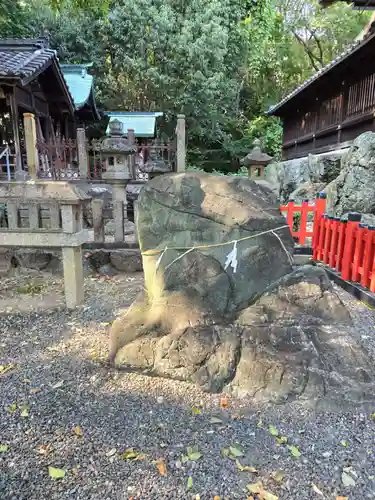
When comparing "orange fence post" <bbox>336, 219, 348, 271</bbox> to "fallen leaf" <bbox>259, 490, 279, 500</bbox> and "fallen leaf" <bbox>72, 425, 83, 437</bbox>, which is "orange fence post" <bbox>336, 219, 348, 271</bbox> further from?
"fallen leaf" <bbox>72, 425, 83, 437</bbox>

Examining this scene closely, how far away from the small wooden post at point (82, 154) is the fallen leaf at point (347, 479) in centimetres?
883

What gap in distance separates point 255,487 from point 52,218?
3.33 m

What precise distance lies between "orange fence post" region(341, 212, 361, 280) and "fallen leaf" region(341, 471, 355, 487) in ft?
11.0

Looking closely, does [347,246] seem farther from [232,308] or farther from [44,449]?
[44,449]

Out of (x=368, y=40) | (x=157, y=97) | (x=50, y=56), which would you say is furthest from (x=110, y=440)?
(x=157, y=97)

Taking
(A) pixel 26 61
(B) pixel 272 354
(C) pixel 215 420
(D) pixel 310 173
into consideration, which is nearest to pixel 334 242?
(B) pixel 272 354

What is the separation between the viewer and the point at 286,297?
3.13 meters

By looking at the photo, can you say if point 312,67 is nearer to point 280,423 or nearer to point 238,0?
point 238,0

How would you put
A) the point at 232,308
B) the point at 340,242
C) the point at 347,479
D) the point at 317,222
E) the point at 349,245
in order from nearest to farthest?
1. the point at 347,479
2. the point at 232,308
3. the point at 349,245
4. the point at 340,242
5. the point at 317,222

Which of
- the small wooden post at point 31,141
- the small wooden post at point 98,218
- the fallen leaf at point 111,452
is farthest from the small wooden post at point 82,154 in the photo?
the fallen leaf at point 111,452

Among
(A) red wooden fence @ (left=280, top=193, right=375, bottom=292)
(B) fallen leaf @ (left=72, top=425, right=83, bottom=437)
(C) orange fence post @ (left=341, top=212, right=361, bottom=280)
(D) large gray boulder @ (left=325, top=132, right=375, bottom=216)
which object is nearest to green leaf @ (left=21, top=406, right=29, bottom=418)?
(B) fallen leaf @ (left=72, top=425, right=83, bottom=437)

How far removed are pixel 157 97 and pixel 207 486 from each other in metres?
17.2

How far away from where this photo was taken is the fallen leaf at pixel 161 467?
1.98 meters

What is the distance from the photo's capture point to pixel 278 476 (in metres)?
1.98
